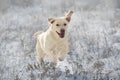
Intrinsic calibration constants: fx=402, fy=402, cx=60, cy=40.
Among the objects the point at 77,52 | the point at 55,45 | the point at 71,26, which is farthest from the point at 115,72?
the point at 71,26

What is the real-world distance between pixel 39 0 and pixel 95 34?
11.1 metres

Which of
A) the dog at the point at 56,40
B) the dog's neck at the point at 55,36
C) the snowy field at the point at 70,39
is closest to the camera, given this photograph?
the snowy field at the point at 70,39

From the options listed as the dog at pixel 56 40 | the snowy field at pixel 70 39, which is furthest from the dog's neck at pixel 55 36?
the snowy field at pixel 70 39

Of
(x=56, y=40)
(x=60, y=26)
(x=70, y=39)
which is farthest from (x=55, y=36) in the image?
(x=70, y=39)

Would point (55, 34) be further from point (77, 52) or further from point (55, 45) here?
point (77, 52)

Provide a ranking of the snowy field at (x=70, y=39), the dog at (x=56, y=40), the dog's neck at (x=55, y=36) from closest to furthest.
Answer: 1. the snowy field at (x=70, y=39)
2. the dog at (x=56, y=40)
3. the dog's neck at (x=55, y=36)

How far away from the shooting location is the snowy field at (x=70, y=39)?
7.22 meters

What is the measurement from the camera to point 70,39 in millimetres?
11656

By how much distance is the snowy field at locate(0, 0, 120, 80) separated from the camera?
7.22 meters

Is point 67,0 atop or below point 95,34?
atop

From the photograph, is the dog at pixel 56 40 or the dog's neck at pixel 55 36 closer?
the dog at pixel 56 40

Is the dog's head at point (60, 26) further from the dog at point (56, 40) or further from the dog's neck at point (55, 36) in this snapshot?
the dog's neck at point (55, 36)

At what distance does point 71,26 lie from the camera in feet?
47.0

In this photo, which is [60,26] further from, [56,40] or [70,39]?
[70,39]
